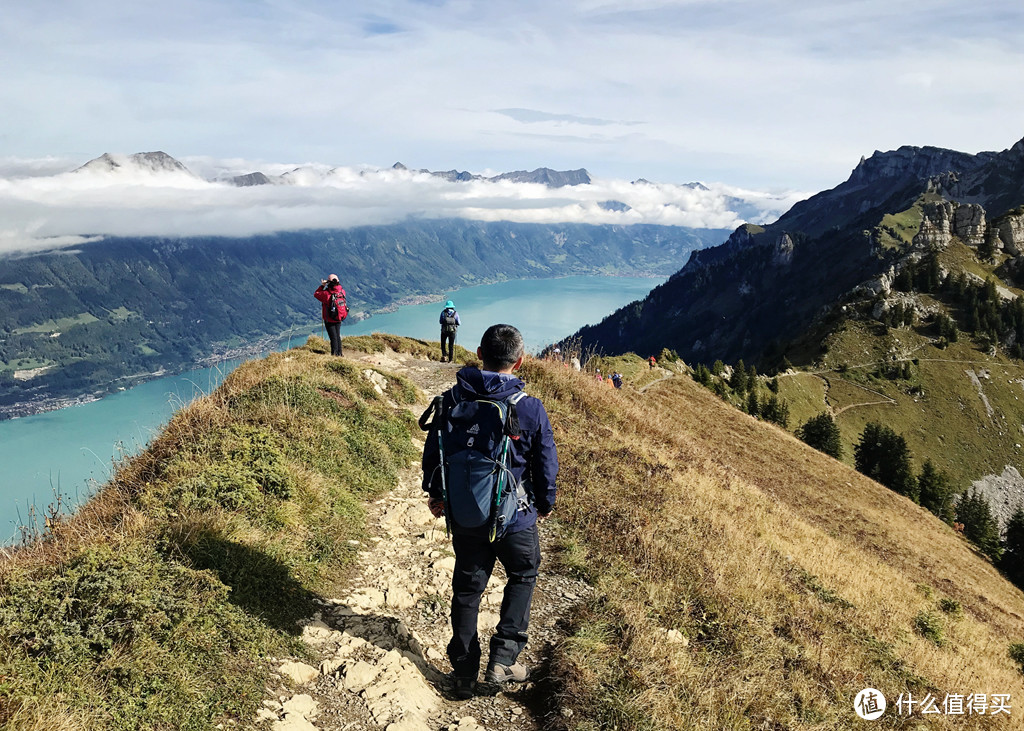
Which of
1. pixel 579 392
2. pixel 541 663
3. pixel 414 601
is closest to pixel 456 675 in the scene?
pixel 541 663

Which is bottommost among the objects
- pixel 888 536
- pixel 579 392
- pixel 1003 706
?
pixel 888 536

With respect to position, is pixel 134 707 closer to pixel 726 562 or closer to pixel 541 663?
pixel 541 663

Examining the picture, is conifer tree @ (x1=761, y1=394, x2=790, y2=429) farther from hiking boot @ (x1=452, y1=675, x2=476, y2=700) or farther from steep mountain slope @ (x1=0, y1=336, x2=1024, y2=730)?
hiking boot @ (x1=452, y1=675, x2=476, y2=700)

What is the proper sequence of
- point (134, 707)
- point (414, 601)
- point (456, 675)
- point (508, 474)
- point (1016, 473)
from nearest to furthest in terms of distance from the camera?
point (134, 707)
point (508, 474)
point (456, 675)
point (414, 601)
point (1016, 473)

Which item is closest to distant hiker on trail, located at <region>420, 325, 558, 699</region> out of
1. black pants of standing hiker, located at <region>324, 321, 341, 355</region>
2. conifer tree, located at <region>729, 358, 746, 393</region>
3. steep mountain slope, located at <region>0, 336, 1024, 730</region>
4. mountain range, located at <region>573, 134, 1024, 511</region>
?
steep mountain slope, located at <region>0, 336, 1024, 730</region>

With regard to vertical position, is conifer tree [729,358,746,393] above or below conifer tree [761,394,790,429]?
above

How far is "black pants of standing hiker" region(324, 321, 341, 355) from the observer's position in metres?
19.0

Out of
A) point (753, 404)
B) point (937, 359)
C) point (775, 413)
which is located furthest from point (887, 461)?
point (937, 359)

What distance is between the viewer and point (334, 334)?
768 inches

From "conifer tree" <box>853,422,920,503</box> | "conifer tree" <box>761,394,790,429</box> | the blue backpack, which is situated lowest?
"conifer tree" <box>853,422,920,503</box>

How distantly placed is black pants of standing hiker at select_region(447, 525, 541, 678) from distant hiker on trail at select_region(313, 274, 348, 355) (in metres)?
14.5

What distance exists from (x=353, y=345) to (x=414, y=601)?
62.3 feet

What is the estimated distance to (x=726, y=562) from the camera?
870 centimetres

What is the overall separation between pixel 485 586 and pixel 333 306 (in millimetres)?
14997
